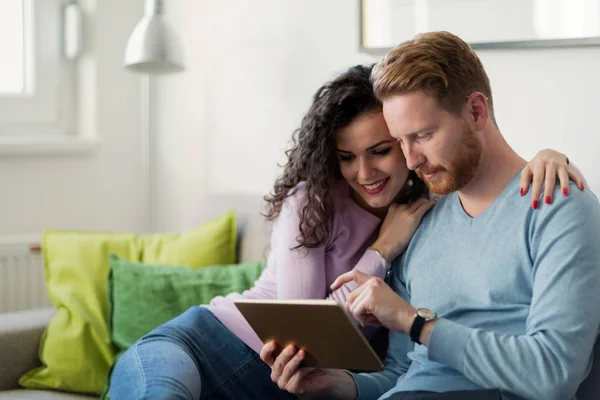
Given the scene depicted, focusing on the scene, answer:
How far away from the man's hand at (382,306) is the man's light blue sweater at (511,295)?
0.20 feet

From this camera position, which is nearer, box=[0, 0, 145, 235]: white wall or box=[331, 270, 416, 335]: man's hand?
box=[331, 270, 416, 335]: man's hand

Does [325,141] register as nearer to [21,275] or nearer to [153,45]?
[153,45]

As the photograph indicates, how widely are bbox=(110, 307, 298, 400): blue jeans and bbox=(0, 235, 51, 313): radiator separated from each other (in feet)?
3.45

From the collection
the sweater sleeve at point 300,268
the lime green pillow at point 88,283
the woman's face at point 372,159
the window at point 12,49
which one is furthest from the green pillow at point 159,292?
the window at point 12,49

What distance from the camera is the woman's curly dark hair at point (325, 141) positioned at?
70.9 inches

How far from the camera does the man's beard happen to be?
1534 mm

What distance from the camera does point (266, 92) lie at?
2646mm

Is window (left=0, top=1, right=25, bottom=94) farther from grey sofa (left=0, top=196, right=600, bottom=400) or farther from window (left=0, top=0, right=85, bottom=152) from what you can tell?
grey sofa (left=0, top=196, right=600, bottom=400)

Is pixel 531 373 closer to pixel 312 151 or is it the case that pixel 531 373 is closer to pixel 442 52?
pixel 442 52

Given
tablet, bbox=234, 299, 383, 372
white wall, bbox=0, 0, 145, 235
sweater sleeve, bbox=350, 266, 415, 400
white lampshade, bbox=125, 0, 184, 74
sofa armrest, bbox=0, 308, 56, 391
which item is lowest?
sofa armrest, bbox=0, 308, 56, 391

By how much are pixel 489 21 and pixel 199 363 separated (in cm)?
101

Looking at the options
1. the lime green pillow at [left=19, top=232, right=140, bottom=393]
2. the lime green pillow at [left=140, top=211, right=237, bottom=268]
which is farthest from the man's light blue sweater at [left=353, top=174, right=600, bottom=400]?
the lime green pillow at [left=19, top=232, right=140, bottom=393]

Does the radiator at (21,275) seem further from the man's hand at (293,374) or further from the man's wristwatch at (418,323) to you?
the man's wristwatch at (418,323)

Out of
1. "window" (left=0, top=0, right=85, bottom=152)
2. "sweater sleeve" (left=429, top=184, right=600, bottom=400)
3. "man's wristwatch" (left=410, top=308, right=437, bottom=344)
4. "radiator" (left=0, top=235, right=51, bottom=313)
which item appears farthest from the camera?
"window" (left=0, top=0, right=85, bottom=152)
